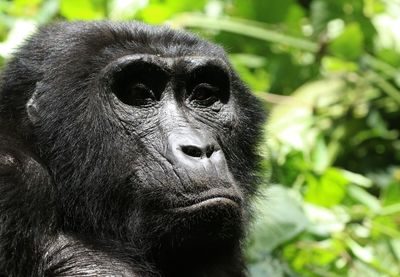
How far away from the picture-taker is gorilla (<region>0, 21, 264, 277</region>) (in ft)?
9.91

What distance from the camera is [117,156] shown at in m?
3.23

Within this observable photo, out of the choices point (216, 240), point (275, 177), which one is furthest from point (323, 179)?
point (216, 240)

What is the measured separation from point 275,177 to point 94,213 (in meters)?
2.10

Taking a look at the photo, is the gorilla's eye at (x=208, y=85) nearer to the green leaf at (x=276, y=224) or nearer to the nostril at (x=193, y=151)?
the nostril at (x=193, y=151)

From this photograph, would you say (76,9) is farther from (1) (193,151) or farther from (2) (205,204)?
(2) (205,204)

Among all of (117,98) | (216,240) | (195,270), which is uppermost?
(117,98)

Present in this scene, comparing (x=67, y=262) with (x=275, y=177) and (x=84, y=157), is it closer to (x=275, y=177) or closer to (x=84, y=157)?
(x=84, y=157)

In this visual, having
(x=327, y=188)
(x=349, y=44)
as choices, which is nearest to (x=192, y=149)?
(x=327, y=188)

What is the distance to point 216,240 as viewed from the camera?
312 centimetres

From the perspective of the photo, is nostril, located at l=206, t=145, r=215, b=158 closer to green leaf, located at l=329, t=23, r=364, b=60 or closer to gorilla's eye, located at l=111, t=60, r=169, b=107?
gorilla's eye, located at l=111, t=60, r=169, b=107

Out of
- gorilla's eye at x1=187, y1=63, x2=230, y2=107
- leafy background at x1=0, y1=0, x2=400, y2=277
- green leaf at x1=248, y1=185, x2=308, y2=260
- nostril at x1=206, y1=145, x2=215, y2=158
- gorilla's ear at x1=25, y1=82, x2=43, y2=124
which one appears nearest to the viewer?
nostril at x1=206, y1=145, x2=215, y2=158

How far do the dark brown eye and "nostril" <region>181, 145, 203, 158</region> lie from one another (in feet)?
1.36

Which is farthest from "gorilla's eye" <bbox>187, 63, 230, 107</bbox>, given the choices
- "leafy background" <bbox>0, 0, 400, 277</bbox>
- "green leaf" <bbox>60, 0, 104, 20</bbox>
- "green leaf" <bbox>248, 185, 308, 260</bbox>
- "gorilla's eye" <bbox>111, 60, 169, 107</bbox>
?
"green leaf" <bbox>60, 0, 104, 20</bbox>

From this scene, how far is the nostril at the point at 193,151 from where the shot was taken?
310 centimetres
